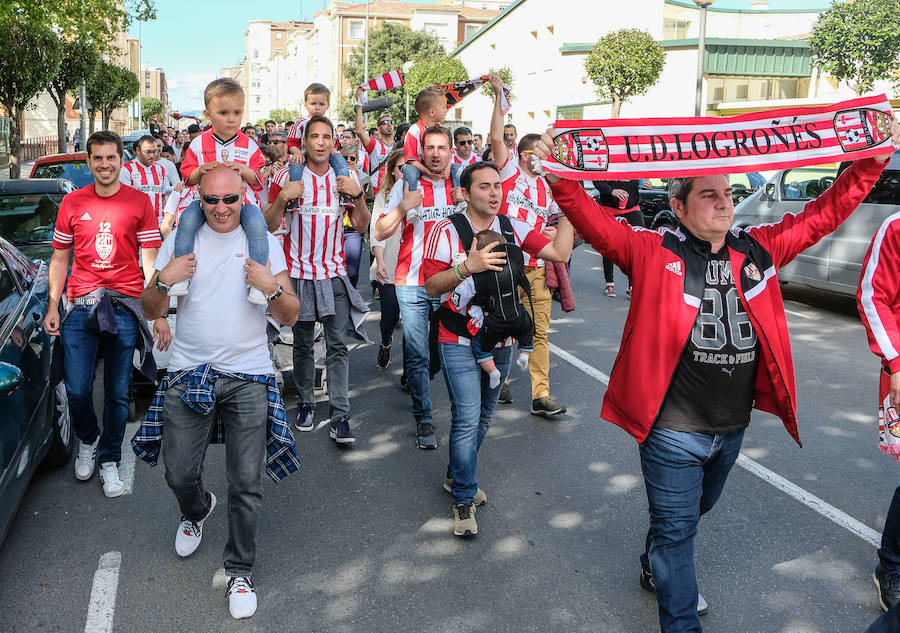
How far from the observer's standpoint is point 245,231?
3.66 m

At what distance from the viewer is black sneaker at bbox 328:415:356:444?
5.54 m

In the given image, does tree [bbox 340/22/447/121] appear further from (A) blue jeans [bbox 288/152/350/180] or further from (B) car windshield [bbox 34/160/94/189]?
(A) blue jeans [bbox 288/152/350/180]

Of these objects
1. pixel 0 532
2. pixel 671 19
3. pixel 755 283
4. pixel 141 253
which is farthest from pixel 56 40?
pixel 671 19

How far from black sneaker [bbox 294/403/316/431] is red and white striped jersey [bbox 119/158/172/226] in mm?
4010

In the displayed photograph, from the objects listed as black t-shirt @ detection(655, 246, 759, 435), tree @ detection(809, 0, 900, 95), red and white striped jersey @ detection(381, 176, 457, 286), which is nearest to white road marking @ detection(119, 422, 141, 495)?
red and white striped jersey @ detection(381, 176, 457, 286)

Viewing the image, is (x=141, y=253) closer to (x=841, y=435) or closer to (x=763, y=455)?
(x=763, y=455)

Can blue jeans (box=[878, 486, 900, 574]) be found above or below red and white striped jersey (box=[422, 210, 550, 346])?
below

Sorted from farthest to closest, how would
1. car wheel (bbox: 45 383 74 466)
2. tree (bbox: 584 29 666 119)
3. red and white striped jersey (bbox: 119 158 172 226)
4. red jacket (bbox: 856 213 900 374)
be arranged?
1. tree (bbox: 584 29 666 119)
2. red and white striped jersey (bbox: 119 158 172 226)
3. car wheel (bbox: 45 383 74 466)
4. red jacket (bbox: 856 213 900 374)

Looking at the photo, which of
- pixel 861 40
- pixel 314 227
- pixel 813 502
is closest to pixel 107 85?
pixel 861 40

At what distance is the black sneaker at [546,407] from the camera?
6.22m

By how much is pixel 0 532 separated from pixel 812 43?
28320 millimetres

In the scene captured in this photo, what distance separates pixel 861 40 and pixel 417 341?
24.4m

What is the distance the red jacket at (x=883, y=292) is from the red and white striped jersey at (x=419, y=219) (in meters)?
2.95

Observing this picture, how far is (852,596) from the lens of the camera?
373 cm
